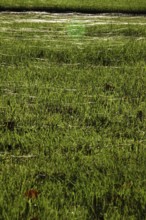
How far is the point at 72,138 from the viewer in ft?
13.4

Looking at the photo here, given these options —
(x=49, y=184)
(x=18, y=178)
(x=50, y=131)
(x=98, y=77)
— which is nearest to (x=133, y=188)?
(x=49, y=184)

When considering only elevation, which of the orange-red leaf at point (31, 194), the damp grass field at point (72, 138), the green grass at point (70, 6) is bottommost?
the green grass at point (70, 6)

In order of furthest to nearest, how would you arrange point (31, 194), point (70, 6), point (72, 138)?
point (70, 6) < point (72, 138) < point (31, 194)

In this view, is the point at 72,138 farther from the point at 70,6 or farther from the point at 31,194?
the point at 70,6

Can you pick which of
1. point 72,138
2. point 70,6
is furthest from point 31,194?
point 70,6

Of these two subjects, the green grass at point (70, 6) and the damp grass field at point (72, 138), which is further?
the green grass at point (70, 6)

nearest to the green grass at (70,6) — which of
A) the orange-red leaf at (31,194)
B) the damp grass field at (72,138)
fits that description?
the damp grass field at (72,138)

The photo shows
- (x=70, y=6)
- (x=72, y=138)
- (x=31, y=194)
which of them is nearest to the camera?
(x=31, y=194)

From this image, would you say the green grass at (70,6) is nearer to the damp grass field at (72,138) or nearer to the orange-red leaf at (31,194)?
the damp grass field at (72,138)

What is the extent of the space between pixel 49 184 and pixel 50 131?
46.0 inches

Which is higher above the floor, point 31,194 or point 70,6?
point 31,194

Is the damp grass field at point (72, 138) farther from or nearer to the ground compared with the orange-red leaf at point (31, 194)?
nearer to the ground

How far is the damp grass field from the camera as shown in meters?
2.90

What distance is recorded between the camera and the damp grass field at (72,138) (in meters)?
2.90
